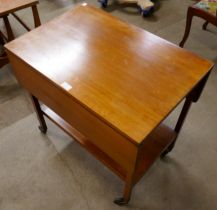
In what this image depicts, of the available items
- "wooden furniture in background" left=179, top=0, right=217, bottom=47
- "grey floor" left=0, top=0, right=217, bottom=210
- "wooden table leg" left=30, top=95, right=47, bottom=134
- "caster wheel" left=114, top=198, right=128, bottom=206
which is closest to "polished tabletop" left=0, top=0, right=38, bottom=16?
"grey floor" left=0, top=0, right=217, bottom=210

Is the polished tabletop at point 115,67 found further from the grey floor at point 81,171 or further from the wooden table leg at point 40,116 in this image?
the grey floor at point 81,171

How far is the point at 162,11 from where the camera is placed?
2.65 m

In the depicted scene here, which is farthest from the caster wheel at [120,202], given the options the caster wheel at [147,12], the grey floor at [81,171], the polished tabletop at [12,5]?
the caster wheel at [147,12]

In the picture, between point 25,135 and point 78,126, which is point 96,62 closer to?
point 78,126

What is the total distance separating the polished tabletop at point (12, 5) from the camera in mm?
1603

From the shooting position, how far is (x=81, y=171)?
4.62 feet

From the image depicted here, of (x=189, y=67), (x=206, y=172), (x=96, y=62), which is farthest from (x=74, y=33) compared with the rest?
(x=206, y=172)

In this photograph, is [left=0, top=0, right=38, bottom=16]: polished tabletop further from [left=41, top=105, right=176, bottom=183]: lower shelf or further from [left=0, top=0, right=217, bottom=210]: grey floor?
[left=41, top=105, right=176, bottom=183]: lower shelf

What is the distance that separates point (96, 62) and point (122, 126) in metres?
0.34

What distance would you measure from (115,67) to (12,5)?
111 centimetres

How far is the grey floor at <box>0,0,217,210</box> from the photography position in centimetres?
130

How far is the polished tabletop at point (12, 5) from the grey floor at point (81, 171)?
586mm

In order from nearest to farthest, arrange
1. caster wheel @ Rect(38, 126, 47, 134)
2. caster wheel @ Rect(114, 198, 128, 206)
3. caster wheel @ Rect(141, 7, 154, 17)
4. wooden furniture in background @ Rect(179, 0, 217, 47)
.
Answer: caster wheel @ Rect(114, 198, 128, 206) → caster wheel @ Rect(38, 126, 47, 134) → wooden furniture in background @ Rect(179, 0, 217, 47) → caster wheel @ Rect(141, 7, 154, 17)

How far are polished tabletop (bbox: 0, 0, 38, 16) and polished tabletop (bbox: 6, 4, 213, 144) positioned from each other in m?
0.62
